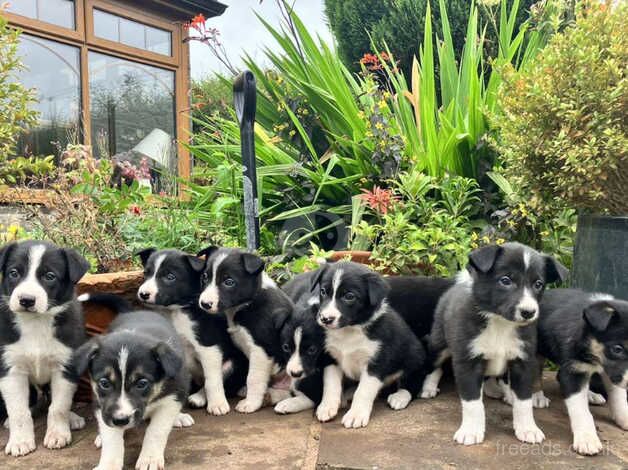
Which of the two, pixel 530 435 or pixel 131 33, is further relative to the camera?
pixel 131 33

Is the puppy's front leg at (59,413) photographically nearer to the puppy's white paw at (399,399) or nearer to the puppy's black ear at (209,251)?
the puppy's black ear at (209,251)

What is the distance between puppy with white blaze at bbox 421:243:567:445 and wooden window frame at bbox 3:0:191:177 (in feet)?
20.3

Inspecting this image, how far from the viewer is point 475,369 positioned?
9.64 ft

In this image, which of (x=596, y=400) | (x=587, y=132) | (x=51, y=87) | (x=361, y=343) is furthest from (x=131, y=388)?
(x=51, y=87)

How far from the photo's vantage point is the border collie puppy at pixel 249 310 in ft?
11.3

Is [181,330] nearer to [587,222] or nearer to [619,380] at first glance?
[619,380]

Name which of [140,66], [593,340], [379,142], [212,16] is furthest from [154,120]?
[593,340]

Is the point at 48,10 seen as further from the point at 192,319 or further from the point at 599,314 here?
the point at 599,314

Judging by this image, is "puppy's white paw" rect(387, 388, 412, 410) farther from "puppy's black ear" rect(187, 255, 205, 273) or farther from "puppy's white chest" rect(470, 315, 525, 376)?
"puppy's black ear" rect(187, 255, 205, 273)

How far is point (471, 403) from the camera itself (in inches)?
114

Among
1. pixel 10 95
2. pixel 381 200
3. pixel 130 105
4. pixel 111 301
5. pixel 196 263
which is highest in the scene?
pixel 130 105

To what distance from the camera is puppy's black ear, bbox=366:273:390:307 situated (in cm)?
320

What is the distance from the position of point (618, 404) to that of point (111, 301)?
3.21 m

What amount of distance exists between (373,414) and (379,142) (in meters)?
2.81
